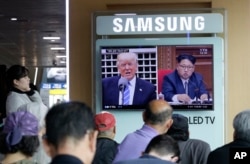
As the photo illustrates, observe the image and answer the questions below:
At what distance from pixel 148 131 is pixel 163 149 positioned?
944mm

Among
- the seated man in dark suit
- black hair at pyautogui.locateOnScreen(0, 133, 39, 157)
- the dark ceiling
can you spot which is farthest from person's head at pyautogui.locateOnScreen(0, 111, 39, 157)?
the dark ceiling

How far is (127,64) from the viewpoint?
7.26 metres

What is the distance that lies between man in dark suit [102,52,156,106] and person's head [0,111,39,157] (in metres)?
3.99

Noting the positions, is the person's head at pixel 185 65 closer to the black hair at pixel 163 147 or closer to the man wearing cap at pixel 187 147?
the man wearing cap at pixel 187 147

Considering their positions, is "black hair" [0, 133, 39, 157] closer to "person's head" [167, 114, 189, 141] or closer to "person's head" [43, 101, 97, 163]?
"person's head" [43, 101, 97, 163]

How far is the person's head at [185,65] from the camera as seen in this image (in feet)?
23.6

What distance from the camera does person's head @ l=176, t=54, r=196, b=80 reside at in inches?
283

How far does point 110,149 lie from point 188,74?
9.10 feet

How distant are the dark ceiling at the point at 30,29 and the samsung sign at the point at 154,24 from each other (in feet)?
15.5

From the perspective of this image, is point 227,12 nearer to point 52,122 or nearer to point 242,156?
point 242,156

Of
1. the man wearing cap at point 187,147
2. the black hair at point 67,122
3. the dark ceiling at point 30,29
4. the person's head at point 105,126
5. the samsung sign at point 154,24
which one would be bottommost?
the man wearing cap at point 187,147

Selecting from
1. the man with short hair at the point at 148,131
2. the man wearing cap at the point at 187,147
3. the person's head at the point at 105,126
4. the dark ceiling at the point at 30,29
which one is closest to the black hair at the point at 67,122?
the man with short hair at the point at 148,131

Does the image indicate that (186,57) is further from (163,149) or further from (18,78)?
(163,149)

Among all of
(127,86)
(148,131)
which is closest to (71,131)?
(148,131)
